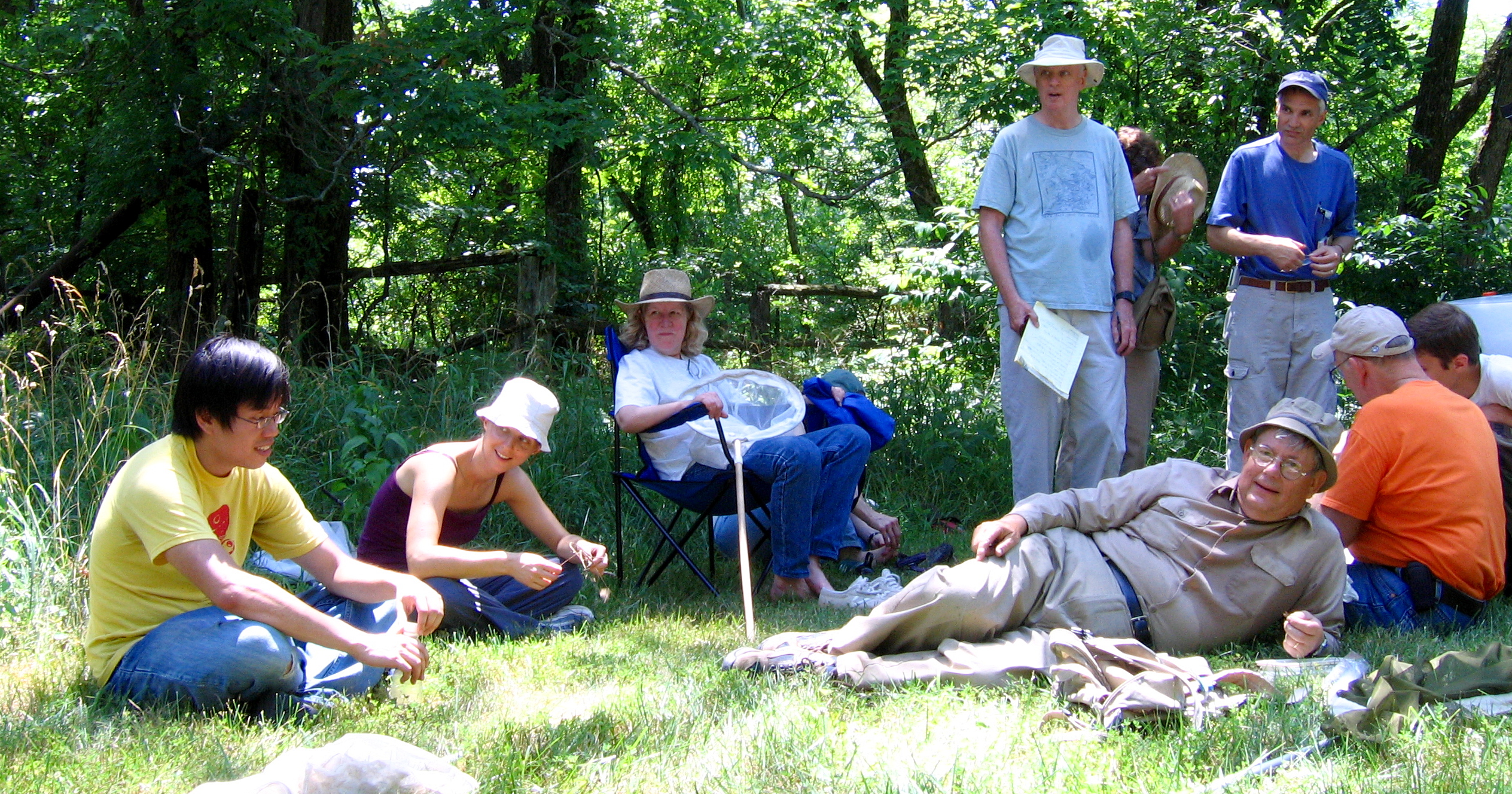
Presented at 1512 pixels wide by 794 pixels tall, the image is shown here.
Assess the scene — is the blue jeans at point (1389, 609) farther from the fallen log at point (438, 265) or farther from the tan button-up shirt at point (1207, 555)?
the fallen log at point (438, 265)

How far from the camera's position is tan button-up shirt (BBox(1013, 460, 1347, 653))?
2873 mm

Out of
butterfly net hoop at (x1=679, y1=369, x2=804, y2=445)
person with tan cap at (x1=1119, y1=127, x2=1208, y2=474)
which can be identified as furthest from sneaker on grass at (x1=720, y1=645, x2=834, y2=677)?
person with tan cap at (x1=1119, y1=127, x2=1208, y2=474)

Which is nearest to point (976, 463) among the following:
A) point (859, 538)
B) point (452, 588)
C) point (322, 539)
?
point (859, 538)

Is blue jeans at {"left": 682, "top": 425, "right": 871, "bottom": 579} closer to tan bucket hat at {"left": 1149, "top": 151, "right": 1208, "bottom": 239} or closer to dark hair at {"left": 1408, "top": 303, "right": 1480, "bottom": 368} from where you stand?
tan bucket hat at {"left": 1149, "top": 151, "right": 1208, "bottom": 239}

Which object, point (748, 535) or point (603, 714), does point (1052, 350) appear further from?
point (603, 714)

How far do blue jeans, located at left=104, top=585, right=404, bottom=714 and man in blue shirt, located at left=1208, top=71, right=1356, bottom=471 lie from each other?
10.2 feet

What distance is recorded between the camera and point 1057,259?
3.97m

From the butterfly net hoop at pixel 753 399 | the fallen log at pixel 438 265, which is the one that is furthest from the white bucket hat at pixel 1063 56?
the fallen log at pixel 438 265

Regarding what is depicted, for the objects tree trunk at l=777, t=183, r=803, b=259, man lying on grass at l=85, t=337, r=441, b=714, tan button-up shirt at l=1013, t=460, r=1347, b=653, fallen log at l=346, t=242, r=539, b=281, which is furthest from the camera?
tree trunk at l=777, t=183, r=803, b=259

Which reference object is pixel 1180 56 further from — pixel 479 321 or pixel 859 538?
pixel 479 321

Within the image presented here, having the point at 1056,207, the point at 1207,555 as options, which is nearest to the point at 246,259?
the point at 1056,207

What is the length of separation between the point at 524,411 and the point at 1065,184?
2.05 m

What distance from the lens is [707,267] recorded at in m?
10.4

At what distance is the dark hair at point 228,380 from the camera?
241 cm
